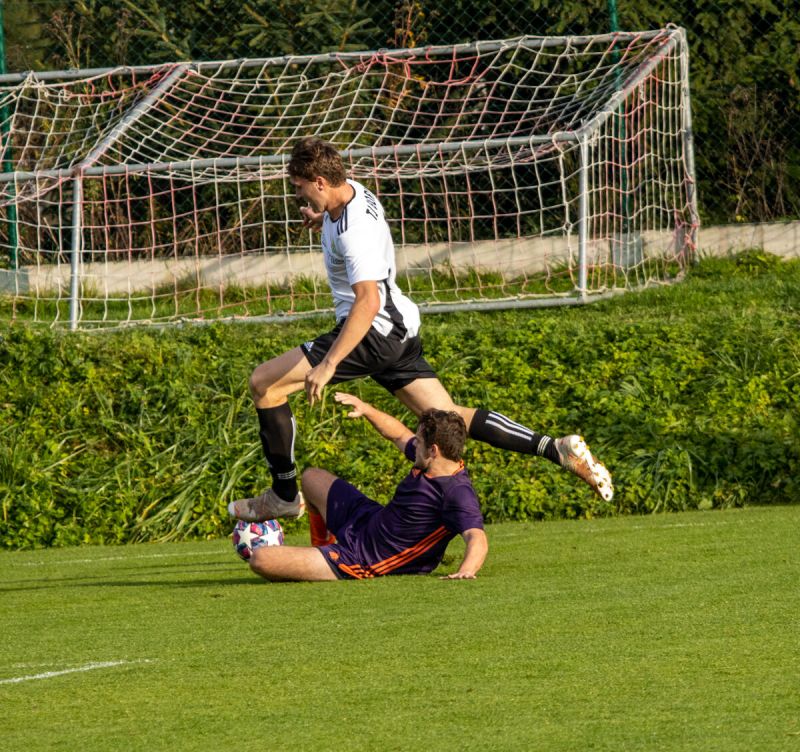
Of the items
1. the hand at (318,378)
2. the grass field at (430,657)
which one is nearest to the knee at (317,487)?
the grass field at (430,657)

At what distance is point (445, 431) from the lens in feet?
26.6

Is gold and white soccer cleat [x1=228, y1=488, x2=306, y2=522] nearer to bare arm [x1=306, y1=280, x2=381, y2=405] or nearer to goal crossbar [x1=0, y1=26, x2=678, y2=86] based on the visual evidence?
bare arm [x1=306, y1=280, x2=381, y2=405]

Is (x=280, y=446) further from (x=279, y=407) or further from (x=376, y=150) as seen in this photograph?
(x=376, y=150)

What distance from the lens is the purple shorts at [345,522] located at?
8.23 meters

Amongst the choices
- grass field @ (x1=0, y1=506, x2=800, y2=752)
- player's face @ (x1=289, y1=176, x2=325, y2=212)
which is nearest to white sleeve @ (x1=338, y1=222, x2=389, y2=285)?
player's face @ (x1=289, y1=176, x2=325, y2=212)

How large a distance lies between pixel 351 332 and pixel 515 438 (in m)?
1.34

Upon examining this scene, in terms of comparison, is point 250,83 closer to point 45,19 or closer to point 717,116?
point 45,19

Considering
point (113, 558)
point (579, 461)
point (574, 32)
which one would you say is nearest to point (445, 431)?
point (579, 461)

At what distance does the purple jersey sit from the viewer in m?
8.04

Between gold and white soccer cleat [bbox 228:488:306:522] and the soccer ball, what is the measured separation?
0.16 feet

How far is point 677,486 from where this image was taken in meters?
11.8

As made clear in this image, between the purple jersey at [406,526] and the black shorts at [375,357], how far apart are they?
19.4 inches

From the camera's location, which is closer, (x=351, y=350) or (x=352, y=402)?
(x=351, y=350)

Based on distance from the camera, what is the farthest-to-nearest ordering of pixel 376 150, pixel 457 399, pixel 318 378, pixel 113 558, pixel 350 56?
1. pixel 350 56
2. pixel 376 150
3. pixel 457 399
4. pixel 113 558
5. pixel 318 378
